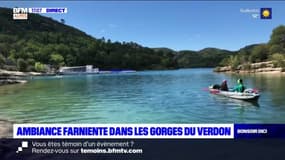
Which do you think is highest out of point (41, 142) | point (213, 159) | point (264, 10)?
point (264, 10)

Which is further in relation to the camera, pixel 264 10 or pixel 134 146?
pixel 264 10

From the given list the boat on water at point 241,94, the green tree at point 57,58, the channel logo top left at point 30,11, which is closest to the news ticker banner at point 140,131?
the channel logo top left at point 30,11

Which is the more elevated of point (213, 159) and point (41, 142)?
point (41, 142)

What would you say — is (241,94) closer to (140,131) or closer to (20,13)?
(140,131)

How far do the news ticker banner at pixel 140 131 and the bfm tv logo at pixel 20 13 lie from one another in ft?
5.33

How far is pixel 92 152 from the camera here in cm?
439

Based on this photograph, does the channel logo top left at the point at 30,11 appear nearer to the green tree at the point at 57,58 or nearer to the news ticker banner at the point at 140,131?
the news ticker banner at the point at 140,131

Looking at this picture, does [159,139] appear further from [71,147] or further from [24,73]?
[24,73]

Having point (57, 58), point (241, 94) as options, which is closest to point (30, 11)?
point (241, 94)

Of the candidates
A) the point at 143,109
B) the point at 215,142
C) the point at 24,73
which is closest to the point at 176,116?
the point at 143,109

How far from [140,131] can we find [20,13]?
2.41 metres

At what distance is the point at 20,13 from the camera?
5.02 m

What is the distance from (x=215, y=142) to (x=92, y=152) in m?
1.62

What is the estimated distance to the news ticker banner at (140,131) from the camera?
435 cm
